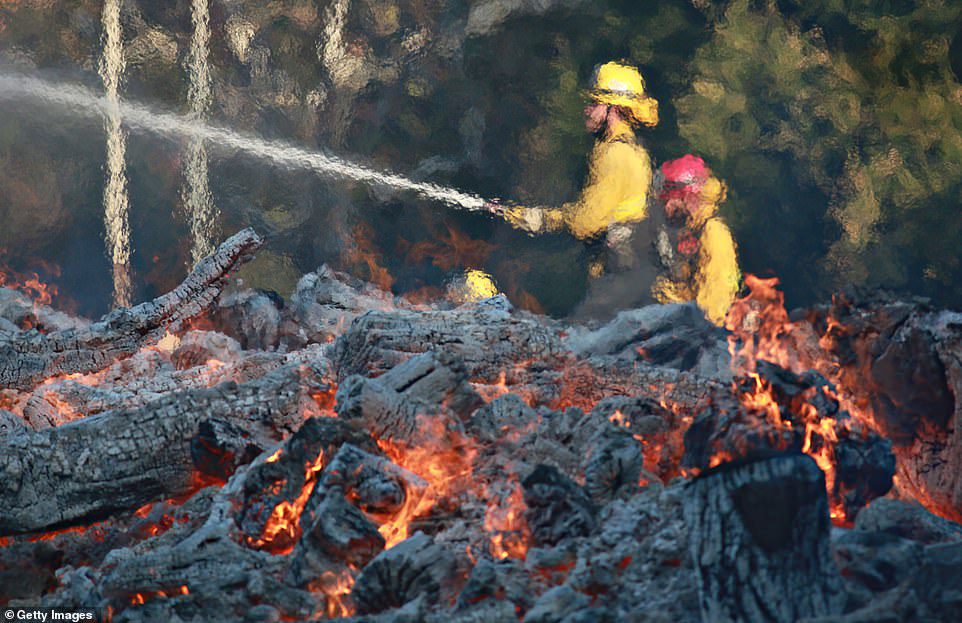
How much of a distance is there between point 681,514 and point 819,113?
208 inches

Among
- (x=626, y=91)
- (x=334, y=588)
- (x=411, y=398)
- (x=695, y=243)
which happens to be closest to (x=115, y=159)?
A: (x=626, y=91)

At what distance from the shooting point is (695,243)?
8.01 m

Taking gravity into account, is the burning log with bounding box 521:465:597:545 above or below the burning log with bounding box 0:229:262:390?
below

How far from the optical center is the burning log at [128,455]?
4.43 metres

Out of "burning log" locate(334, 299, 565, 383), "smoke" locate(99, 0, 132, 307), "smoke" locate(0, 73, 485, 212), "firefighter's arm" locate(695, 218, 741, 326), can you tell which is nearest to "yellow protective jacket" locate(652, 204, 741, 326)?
"firefighter's arm" locate(695, 218, 741, 326)

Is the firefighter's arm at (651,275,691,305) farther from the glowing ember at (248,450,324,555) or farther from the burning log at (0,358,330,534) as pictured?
the glowing ember at (248,450,324,555)

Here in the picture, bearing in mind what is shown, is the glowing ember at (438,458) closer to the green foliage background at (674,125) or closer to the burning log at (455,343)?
the burning log at (455,343)

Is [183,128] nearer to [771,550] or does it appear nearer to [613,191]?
[613,191]

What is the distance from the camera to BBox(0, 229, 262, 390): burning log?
232 inches

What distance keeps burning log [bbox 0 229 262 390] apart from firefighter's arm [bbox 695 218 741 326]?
12.2 ft

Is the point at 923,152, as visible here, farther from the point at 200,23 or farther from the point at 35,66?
the point at 35,66

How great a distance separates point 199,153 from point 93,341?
14.1 ft

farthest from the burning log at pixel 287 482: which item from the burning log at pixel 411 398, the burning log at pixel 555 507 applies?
the burning log at pixel 555 507

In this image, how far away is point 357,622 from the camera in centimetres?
312
